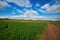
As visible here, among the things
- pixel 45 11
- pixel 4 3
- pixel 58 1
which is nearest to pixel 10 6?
pixel 4 3

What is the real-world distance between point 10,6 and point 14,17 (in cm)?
18

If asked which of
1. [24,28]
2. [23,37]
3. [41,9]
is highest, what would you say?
[41,9]

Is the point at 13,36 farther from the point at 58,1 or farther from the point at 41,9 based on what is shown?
the point at 58,1

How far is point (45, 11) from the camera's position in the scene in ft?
6.77

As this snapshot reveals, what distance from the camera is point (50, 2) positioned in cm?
206

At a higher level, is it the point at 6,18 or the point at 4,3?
the point at 4,3

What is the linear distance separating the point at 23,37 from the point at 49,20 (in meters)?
0.45

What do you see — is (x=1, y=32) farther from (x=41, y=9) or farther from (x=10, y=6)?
(x=41, y=9)

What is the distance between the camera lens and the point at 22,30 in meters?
2.05

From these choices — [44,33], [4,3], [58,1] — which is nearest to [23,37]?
[44,33]

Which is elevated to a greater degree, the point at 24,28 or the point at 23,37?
the point at 24,28

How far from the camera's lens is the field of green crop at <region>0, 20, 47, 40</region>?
2.01 m

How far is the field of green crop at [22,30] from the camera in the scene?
79.3 inches

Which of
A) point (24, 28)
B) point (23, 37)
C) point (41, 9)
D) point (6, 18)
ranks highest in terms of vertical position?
point (41, 9)
